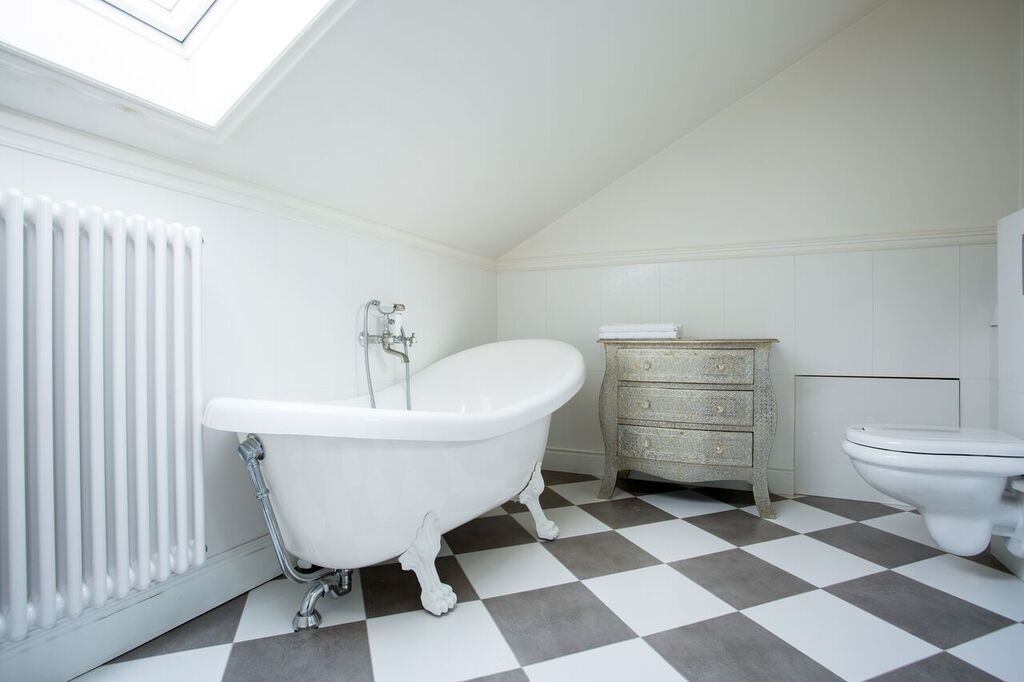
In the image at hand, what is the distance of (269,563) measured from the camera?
1.45m

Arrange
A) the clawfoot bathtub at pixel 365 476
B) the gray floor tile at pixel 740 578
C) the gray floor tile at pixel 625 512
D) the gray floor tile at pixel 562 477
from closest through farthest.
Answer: the clawfoot bathtub at pixel 365 476 < the gray floor tile at pixel 740 578 < the gray floor tile at pixel 625 512 < the gray floor tile at pixel 562 477

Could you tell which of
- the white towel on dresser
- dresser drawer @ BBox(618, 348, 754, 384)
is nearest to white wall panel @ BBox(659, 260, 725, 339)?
the white towel on dresser

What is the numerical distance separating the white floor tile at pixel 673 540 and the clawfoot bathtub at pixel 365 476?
23.7 inches

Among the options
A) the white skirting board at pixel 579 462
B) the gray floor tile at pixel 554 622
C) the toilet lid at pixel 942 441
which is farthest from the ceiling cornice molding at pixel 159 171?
the toilet lid at pixel 942 441

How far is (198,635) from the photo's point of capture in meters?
1.16

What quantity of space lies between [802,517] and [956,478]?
2.35 feet

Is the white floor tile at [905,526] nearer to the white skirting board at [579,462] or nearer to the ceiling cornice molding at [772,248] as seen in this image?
the white skirting board at [579,462]

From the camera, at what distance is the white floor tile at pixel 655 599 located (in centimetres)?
122

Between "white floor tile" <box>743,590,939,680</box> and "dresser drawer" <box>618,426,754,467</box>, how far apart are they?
2.17ft

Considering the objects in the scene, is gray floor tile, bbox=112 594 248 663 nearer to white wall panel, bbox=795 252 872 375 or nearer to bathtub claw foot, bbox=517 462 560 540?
bathtub claw foot, bbox=517 462 560 540

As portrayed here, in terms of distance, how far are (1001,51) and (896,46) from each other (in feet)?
1.17

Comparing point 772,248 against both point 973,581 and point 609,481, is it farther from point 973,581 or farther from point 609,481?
point 973,581

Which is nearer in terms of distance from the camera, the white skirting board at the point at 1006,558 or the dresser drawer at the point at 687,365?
the white skirting board at the point at 1006,558

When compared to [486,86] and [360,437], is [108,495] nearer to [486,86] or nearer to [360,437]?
[360,437]
